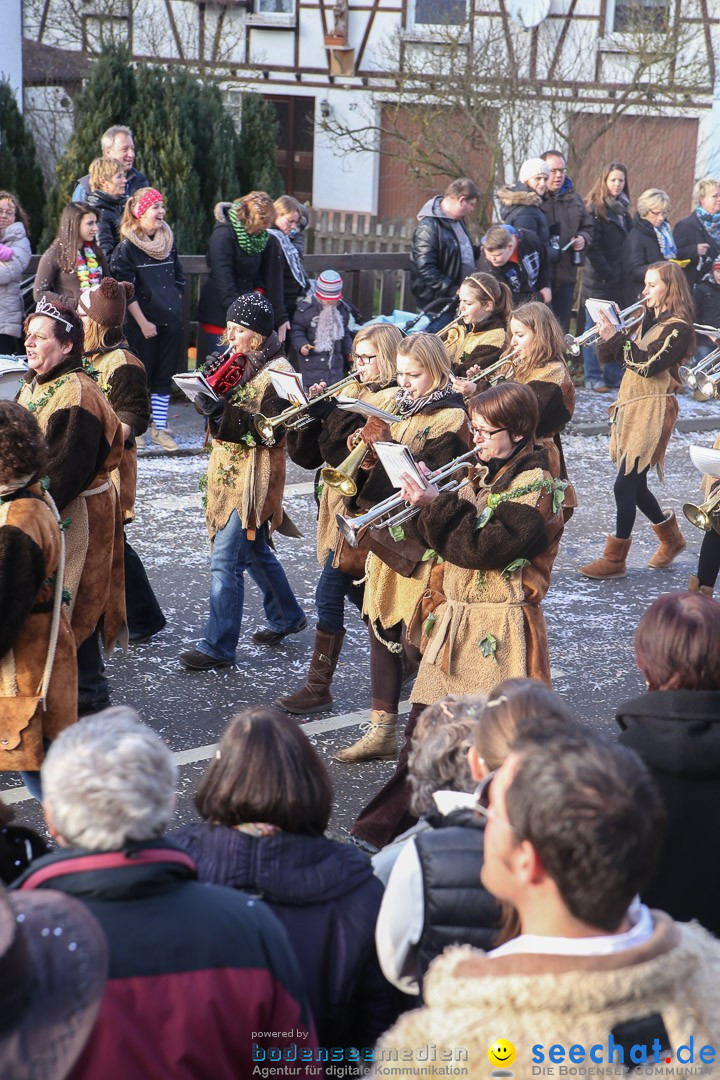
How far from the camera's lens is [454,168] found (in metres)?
19.2

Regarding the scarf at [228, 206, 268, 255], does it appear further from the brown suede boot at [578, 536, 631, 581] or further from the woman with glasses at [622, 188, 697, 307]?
the woman with glasses at [622, 188, 697, 307]

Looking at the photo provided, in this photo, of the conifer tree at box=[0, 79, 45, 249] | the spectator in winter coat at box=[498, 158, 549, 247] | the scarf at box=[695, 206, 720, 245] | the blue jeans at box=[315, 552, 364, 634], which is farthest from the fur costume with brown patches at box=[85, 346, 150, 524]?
the conifer tree at box=[0, 79, 45, 249]

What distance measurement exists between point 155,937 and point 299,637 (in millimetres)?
4496

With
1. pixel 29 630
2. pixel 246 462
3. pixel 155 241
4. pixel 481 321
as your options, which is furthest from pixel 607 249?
pixel 29 630

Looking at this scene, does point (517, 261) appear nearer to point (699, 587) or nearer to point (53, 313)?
point (699, 587)

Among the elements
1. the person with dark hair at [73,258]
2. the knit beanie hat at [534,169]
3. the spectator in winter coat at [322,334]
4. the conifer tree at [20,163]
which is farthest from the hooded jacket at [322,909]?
the conifer tree at [20,163]

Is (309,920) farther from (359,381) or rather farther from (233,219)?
(233,219)

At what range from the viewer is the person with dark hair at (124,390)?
6.04m

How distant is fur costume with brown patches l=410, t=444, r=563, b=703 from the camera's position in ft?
14.3

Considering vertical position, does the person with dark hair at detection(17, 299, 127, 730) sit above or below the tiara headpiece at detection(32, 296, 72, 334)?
below

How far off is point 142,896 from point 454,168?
59.5 ft

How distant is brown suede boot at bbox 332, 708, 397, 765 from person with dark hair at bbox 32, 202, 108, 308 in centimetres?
442

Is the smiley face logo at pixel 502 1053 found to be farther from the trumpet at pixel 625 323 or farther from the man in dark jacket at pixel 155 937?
the trumpet at pixel 625 323

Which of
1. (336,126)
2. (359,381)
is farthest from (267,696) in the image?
(336,126)
